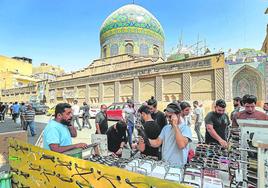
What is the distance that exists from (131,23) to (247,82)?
17.6m

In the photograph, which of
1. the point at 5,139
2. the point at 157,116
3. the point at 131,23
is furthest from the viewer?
the point at 131,23

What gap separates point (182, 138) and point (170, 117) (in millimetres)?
273

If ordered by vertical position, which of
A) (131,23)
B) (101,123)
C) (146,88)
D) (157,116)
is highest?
(131,23)

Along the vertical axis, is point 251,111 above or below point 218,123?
above

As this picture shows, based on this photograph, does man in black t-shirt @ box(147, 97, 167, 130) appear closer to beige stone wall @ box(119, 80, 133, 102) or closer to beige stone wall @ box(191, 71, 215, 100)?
beige stone wall @ box(191, 71, 215, 100)

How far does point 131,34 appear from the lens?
26750mm

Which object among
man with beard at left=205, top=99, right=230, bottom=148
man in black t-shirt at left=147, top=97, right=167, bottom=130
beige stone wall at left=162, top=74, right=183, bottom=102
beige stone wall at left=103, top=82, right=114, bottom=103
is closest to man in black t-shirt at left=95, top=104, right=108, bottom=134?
man in black t-shirt at left=147, top=97, right=167, bottom=130

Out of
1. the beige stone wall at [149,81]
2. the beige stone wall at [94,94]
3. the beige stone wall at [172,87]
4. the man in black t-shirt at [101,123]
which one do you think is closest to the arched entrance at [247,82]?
the beige stone wall at [149,81]

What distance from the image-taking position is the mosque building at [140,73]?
600 inches

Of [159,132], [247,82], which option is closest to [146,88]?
[247,82]

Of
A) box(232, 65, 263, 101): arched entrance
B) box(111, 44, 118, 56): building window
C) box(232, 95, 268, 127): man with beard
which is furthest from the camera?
box(111, 44, 118, 56): building window

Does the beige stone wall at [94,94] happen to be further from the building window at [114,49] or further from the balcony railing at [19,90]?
the balcony railing at [19,90]

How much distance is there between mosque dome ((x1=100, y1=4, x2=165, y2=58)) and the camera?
26.7 metres

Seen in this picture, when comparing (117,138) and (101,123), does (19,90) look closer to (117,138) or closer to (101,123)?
(101,123)
